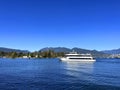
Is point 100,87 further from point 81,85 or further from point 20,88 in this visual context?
point 20,88

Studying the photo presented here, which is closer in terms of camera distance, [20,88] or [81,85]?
[20,88]

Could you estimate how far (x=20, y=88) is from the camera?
54812 mm

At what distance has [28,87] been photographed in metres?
56.1

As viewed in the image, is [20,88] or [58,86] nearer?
[20,88]

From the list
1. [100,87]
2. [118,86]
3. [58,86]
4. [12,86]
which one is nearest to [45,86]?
[58,86]

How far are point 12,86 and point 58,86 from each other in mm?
10759

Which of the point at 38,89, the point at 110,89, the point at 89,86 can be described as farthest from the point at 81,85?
the point at 38,89

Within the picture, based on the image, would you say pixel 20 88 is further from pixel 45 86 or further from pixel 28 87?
pixel 45 86

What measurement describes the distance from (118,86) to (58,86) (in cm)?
1426

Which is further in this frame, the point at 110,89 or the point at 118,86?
the point at 118,86

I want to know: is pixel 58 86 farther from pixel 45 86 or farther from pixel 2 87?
pixel 2 87

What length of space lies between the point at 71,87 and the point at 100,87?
6710 millimetres

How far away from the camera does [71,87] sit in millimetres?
57344

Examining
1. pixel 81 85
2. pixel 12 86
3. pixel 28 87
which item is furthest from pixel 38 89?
pixel 81 85
